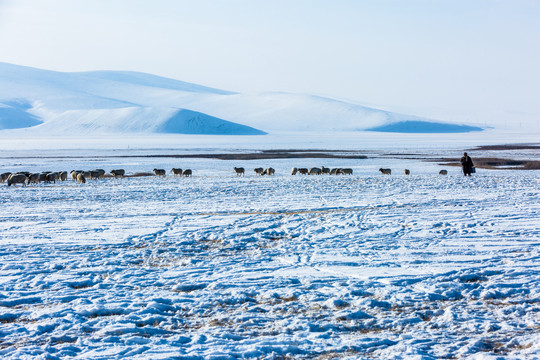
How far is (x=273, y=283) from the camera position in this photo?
631 cm

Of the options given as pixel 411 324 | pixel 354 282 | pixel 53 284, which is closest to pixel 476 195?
pixel 354 282

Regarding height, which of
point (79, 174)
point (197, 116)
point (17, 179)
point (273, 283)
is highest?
point (197, 116)

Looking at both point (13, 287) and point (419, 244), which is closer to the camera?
point (13, 287)

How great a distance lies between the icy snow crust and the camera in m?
4.62

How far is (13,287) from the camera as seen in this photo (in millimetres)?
6215

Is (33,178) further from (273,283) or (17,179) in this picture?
(273,283)

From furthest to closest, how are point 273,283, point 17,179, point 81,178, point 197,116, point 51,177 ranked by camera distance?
point 197,116 < point 81,178 < point 51,177 < point 17,179 < point 273,283

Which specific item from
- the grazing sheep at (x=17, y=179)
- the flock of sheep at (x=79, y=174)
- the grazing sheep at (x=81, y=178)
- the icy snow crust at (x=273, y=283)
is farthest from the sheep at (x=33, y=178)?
the icy snow crust at (x=273, y=283)

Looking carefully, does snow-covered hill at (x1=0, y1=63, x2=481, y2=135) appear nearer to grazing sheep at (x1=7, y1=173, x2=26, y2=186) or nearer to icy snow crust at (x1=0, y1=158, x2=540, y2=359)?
grazing sheep at (x1=7, y1=173, x2=26, y2=186)

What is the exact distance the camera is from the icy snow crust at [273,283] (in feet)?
15.2

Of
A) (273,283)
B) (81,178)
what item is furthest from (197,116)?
(273,283)

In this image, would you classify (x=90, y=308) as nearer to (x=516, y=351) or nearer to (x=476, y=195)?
(x=516, y=351)

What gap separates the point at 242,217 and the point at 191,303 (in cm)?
567

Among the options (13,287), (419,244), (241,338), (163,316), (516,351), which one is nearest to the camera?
(516,351)
